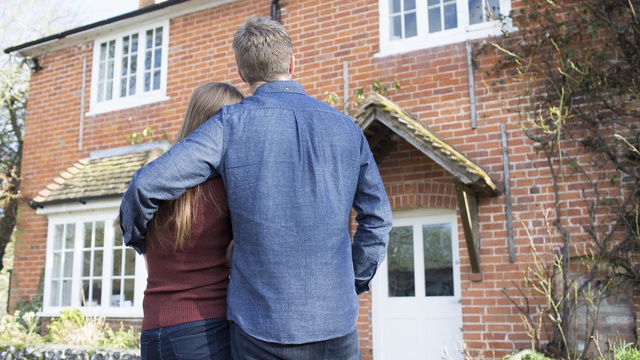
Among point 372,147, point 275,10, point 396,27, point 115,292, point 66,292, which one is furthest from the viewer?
point 66,292

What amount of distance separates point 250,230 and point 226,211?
0.16m

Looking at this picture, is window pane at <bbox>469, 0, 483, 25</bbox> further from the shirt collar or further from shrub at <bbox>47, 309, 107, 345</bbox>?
shrub at <bbox>47, 309, 107, 345</bbox>

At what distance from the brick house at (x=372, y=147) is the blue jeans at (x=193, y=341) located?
4.54 m

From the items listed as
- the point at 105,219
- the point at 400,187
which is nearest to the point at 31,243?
the point at 105,219

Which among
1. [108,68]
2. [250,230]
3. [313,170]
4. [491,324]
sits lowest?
[491,324]

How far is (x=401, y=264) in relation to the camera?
7.45 metres

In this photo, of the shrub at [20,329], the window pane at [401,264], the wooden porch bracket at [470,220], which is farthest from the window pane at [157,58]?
the wooden porch bracket at [470,220]

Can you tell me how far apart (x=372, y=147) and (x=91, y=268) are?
505 cm

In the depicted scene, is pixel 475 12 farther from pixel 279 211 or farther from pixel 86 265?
pixel 86 265

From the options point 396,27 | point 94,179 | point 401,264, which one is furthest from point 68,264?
point 396,27

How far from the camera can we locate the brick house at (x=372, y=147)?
262 inches

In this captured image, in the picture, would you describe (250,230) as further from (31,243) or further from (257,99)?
(31,243)

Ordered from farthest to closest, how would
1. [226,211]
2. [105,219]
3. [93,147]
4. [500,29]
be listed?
[93,147] < [105,219] < [500,29] < [226,211]

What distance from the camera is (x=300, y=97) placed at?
193 centimetres
